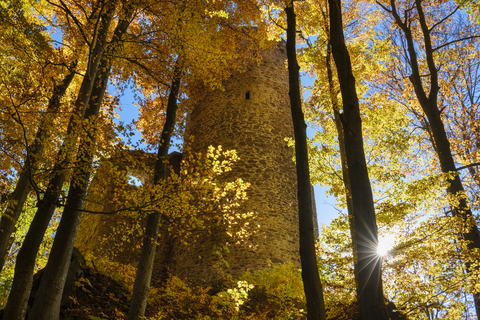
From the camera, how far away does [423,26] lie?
8.28 metres

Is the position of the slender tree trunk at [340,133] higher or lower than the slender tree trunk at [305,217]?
higher

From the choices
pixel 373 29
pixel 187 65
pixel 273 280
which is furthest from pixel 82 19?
pixel 273 280

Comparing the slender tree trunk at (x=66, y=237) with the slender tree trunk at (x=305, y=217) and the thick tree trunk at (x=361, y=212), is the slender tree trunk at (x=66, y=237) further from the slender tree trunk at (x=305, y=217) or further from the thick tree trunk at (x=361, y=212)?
the thick tree trunk at (x=361, y=212)

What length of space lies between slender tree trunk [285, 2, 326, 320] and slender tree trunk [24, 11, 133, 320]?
9.54 ft

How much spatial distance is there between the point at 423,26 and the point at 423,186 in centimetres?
419

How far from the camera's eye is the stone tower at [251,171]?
9.38m

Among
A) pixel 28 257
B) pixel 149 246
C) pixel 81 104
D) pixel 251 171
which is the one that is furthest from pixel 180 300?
pixel 251 171

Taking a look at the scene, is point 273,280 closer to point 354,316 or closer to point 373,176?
point 354,316

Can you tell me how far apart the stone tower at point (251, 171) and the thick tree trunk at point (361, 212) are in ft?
14.0

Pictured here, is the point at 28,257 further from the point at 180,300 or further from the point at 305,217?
the point at 305,217

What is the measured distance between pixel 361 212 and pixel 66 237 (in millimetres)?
3756

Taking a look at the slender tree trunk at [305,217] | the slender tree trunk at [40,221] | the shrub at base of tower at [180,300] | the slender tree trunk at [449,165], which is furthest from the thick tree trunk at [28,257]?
the slender tree trunk at [449,165]

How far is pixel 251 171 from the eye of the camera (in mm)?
10727

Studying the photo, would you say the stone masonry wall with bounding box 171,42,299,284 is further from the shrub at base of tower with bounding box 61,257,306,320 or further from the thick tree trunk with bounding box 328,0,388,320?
the thick tree trunk with bounding box 328,0,388,320
